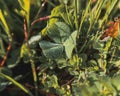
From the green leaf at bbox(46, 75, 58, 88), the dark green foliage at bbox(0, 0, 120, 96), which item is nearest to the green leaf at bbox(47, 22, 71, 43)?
the dark green foliage at bbox(0, 0, 120, 96)

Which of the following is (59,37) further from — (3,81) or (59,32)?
(3,81)

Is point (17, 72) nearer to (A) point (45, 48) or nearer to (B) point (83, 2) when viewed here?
(A) point (45, 48)

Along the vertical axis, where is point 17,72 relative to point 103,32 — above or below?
below

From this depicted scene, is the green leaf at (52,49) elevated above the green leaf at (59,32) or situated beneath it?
situated beneath

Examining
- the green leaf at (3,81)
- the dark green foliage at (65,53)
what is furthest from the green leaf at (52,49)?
the green leaf at (3,81)

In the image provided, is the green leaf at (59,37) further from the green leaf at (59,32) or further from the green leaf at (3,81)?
the green leaf at (3,81)

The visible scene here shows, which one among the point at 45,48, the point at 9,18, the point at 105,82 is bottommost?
the point at 105,82

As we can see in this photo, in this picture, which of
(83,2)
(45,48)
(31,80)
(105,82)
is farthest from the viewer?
(83,2)

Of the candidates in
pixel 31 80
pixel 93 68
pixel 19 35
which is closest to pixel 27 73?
pixel 31 80
